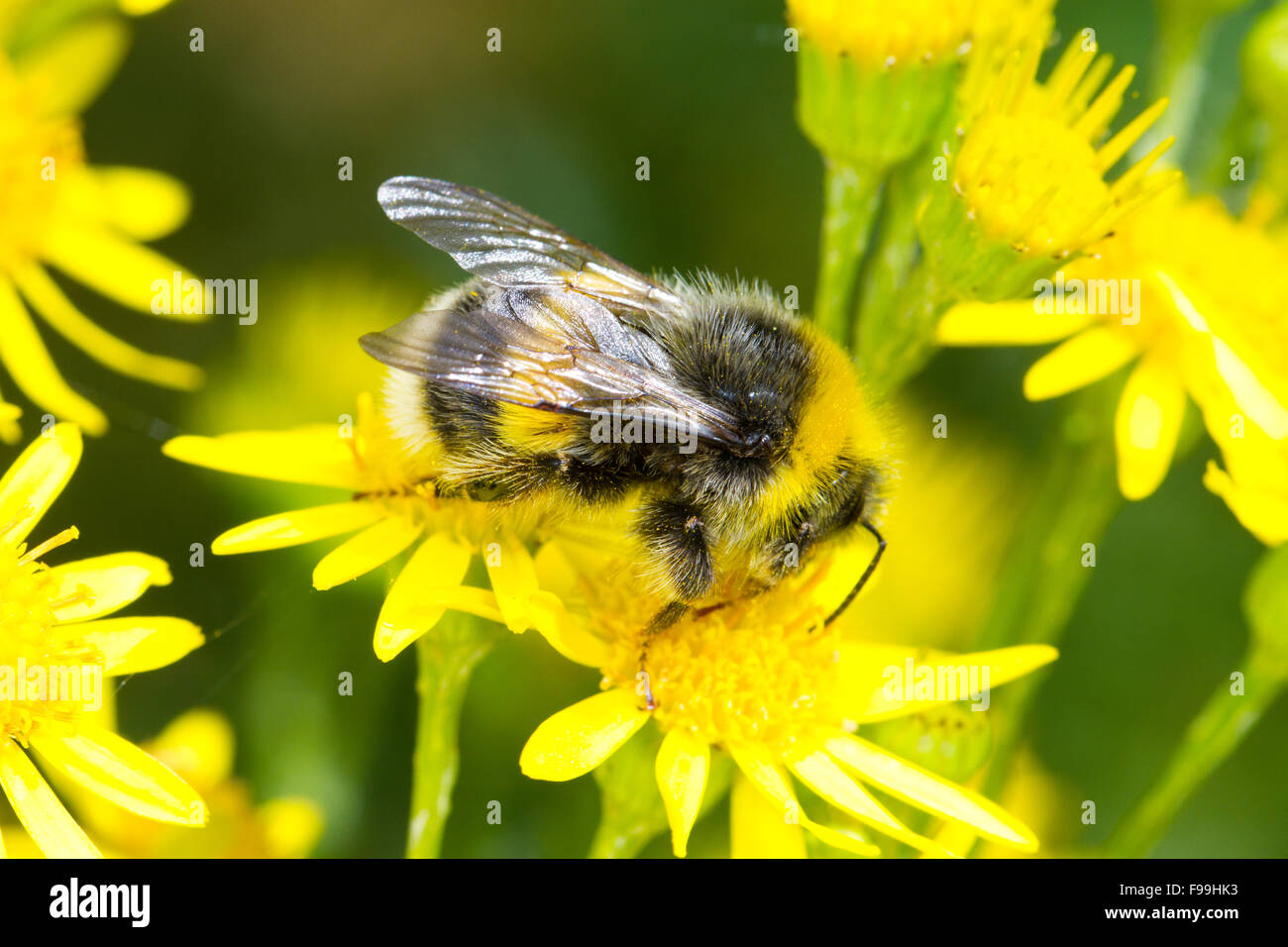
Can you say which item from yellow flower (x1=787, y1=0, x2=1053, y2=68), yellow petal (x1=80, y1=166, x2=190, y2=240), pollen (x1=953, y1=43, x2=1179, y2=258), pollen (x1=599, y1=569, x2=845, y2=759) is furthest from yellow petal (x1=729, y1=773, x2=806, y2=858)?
yellow petal (x1=80, y1=166, x2=190, y2=240)

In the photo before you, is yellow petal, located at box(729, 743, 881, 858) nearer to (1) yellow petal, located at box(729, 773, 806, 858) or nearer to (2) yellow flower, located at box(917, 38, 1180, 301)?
(1) yellow petal, located at box(729, 773, 806, 858)

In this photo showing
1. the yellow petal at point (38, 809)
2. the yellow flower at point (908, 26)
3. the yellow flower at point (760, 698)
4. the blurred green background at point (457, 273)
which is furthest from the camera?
the blurred green background at point (457, 273)

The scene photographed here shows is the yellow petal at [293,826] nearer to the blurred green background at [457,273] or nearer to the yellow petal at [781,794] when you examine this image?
the blurred green background at [457,273]

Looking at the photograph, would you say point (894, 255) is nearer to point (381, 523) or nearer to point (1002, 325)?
point (1002, 325)

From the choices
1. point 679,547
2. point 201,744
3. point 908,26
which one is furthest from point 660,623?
point 908,26

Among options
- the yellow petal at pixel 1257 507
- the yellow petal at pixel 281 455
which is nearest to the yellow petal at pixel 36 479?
the yellow petal at pixel 281 455
